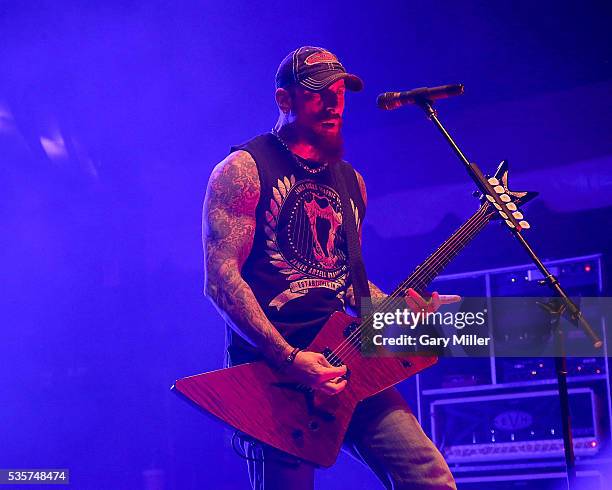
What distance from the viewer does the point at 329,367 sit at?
2406 mm

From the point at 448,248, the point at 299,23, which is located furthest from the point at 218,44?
the point at 448,248

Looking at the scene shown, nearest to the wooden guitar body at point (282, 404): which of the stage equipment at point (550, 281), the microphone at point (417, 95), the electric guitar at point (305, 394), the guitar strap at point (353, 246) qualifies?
the electric guitar at point (305, 394)

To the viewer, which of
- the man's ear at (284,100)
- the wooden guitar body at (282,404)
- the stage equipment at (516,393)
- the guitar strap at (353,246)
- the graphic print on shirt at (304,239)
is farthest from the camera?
the stage equipment at (516,393)

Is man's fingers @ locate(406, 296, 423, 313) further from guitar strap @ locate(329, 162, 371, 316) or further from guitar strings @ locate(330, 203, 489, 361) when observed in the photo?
guitar strap @ locate(329, 162, 371, 316)

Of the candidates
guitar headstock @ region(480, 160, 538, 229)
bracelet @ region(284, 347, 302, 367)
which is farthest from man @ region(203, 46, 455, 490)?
guitar headstock @ region(480, 160, 538, 229)

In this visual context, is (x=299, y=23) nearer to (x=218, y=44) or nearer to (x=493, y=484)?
(x=218, y=44)

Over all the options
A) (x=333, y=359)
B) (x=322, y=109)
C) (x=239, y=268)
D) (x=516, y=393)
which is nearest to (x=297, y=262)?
(x=239, y=268)

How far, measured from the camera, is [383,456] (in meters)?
2.46

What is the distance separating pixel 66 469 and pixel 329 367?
10.1 ft

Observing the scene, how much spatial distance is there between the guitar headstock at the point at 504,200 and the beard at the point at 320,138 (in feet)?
1.70

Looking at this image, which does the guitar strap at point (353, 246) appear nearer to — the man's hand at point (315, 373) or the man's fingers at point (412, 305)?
the man's fingers at point (412, 305)

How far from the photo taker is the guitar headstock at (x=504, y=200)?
255 centimetres

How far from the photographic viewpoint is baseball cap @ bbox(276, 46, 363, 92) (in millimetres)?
2730

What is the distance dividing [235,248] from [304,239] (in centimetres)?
23
